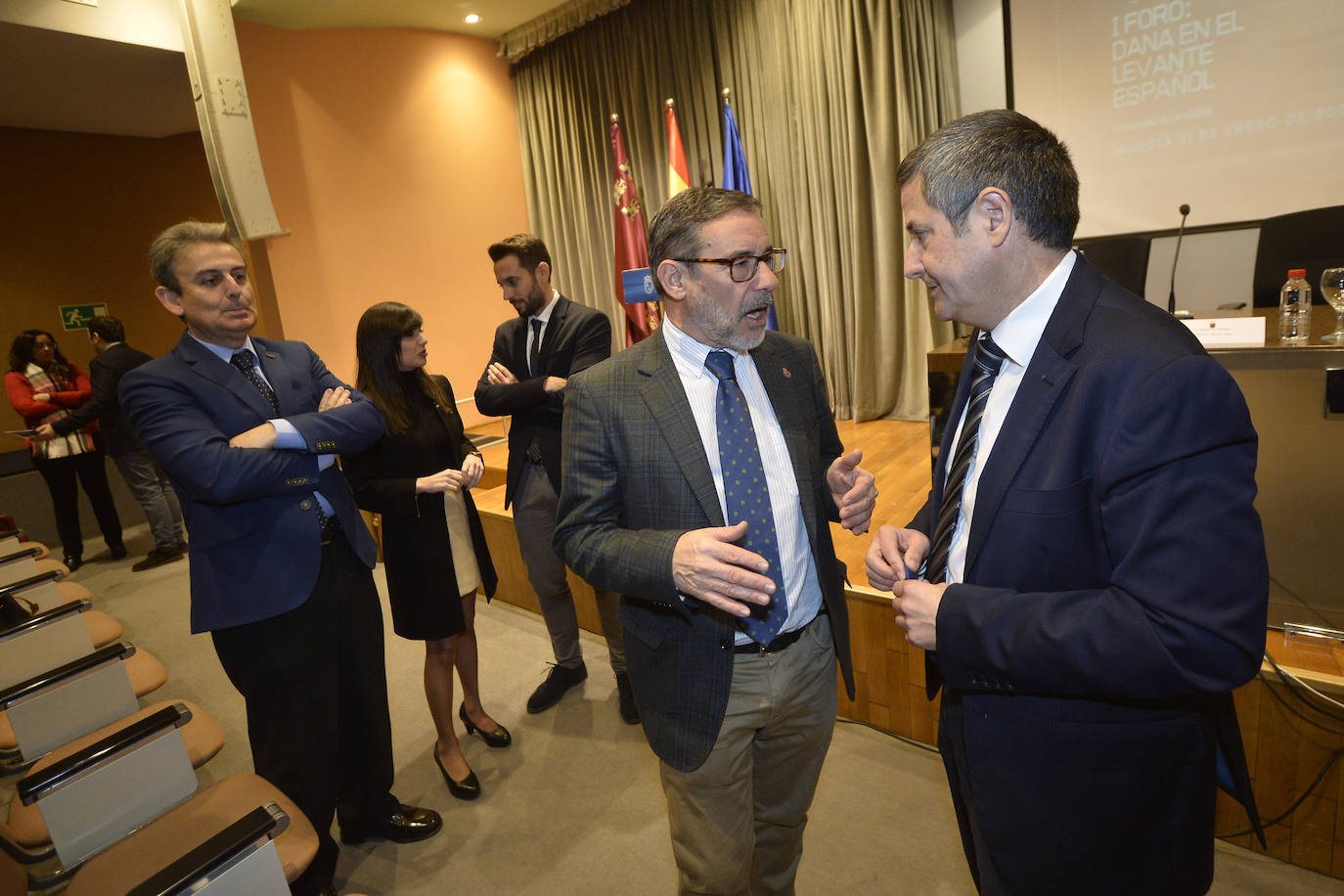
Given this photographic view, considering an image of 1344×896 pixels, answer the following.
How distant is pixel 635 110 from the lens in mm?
6445

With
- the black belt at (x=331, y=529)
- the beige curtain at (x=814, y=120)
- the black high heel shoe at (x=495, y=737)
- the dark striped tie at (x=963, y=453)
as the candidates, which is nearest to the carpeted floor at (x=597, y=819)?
the black high heel shoe at (x=495, y=737)

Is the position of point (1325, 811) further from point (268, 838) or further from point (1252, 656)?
point (268, 838)

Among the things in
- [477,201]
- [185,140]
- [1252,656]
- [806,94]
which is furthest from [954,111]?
[185,140]

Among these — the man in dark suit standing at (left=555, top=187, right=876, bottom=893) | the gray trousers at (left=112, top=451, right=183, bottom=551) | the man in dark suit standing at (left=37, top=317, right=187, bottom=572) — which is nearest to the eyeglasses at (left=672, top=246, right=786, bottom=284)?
the man in dark suit standing at (left=555, top=187, right=876, bottom=893)

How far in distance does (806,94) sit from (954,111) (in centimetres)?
111

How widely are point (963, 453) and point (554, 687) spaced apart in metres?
2.36

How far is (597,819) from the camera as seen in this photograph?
Answer: 7.59 feet

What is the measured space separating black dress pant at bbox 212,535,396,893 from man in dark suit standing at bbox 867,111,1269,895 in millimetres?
1595

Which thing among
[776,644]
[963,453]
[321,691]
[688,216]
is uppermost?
[688,216]

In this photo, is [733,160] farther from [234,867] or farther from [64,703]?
[234,867]

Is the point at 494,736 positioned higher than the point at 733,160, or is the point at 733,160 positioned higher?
the point at 733,160

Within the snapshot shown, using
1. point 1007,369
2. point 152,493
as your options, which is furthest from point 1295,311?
point 152,493

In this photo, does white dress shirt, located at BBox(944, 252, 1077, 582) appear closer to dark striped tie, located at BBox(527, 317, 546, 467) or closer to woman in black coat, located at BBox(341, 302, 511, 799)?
woman in black coat, located at BBox(341, 302, 511, 799)

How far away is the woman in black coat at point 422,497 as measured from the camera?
234 centimetres
